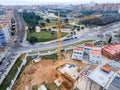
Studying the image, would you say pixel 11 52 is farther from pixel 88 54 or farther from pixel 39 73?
pixel 88 54

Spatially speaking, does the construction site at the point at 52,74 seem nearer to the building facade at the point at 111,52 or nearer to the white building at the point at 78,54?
the white building at the point at 78,54

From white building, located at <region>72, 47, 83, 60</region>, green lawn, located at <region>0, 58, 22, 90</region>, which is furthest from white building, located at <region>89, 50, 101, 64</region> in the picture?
green lawn, located at <region>0, 58, 22, 90</region>

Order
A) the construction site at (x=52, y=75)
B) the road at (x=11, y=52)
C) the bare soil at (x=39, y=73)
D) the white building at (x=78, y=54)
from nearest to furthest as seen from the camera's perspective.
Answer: the construction site at (x=52, y=75) < the bare soil at (x=39, y=73) < the road at (x=11, y=52) < the white building at (x=78, y=54)

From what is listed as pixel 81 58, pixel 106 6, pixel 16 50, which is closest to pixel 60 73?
pixel 81 58

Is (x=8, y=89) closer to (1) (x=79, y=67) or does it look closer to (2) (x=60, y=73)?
(2) (x=60, y=73)

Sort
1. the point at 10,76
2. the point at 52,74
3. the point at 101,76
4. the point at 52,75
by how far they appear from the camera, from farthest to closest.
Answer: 1. the point at 10,76
2. the point at 52,74
3. the point at 52,75
4. the point at 101,76

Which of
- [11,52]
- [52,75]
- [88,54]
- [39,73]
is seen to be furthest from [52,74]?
[11,52]

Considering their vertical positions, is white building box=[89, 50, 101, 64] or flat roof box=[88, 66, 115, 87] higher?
flat roof box=[88, 66, 115, 87]

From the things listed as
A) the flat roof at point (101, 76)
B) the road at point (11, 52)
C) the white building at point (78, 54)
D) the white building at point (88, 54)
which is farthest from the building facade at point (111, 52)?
the road at point (11, 52)

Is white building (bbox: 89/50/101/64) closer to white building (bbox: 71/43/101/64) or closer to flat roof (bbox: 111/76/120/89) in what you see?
white building (bbox: 71/43/101/64)
